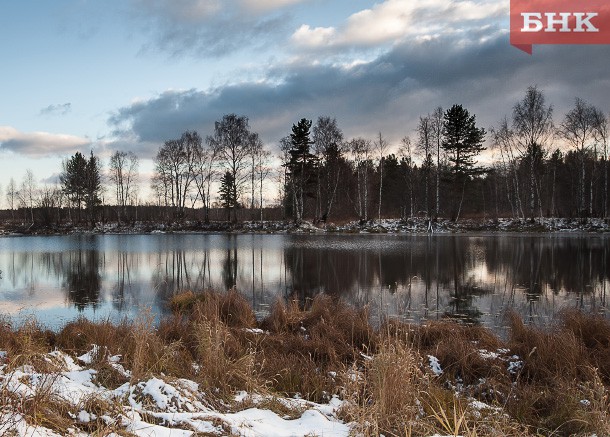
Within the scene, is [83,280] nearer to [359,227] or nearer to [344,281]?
[344,281]

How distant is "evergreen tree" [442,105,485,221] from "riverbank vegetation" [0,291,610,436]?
146ft

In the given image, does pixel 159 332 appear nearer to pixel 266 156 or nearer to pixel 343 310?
pixel 343 310

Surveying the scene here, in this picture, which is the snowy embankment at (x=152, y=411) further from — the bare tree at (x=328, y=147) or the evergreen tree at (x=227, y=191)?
the evergreen tree at (x=227, y=191)

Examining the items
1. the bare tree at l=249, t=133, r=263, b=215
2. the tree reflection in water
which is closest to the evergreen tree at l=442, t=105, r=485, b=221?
the bare tree at l=249, t=133, r=263, b=215

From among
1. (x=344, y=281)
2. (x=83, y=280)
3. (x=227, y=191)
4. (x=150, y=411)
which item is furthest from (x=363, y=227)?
(x=150, y=411)

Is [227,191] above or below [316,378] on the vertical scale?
above

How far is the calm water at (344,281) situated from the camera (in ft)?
35.9

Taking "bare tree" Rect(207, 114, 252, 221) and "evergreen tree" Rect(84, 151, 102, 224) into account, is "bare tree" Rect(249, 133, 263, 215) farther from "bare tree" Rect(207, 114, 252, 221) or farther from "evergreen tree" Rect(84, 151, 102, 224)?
"evergreen tree" Rect(84, 151, 102, 224)

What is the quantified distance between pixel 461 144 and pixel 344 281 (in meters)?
41.0

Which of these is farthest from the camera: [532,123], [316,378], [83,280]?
[532,123]

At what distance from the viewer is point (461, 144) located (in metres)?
50.4

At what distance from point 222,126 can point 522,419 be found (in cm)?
5201

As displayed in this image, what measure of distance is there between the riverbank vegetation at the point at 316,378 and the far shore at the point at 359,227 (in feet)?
122

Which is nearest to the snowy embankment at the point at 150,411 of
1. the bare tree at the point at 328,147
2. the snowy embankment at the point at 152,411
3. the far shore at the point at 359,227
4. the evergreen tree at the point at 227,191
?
the snowy embankment at the point at 152,411
